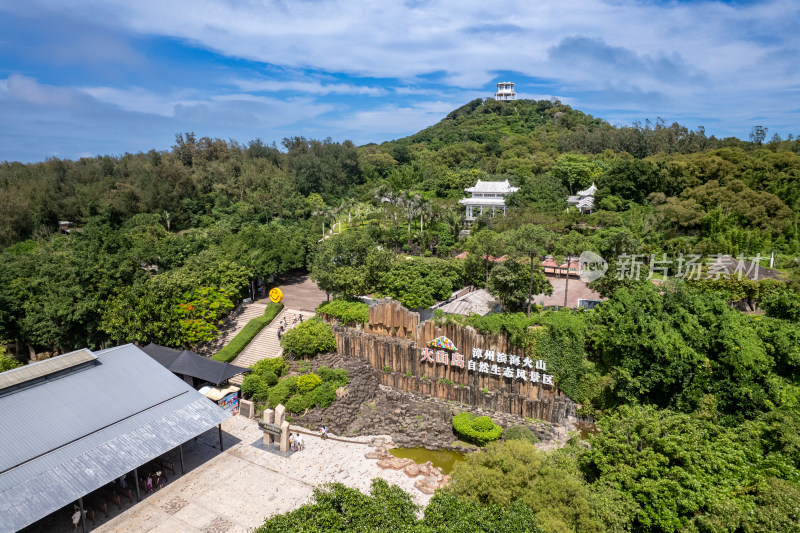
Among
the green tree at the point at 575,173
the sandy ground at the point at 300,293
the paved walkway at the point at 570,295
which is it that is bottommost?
the sandy ground at the point at 300,293

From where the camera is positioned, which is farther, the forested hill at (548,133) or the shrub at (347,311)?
the forested hill at (548,133)

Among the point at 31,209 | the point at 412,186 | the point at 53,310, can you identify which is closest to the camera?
the point at 53,310

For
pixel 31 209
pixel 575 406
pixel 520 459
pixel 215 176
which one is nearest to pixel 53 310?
pixel 520 459

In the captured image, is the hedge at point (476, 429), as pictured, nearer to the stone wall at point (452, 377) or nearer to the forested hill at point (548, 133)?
the stone wall at point (452, 377)

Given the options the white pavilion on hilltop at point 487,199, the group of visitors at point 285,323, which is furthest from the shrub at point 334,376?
the white pavilion on hilltop at point 487,199

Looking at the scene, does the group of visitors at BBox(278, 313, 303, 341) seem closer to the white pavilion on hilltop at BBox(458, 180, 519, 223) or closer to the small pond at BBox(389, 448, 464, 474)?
the small pond at BBox(389, 448, 464, 474)

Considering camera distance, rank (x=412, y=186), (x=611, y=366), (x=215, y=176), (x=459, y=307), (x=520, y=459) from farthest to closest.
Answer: (x=412, y=186) → (x=215, y=176) → (x=459, y=307) → (x=611, y=366) → (x=520, y=459)

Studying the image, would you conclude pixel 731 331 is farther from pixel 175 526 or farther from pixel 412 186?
pixel 412 186

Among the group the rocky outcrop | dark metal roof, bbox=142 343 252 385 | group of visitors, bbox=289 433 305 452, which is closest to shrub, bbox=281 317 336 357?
dark metal roof, bbox=142 343 252 385
